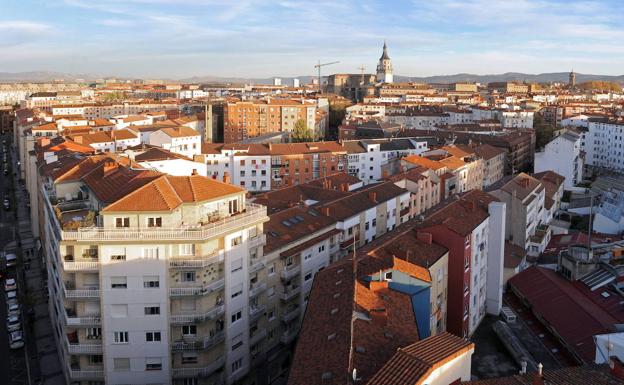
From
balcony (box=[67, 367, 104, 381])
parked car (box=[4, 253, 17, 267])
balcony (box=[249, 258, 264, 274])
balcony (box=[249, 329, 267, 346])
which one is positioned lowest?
parked car (box=[4, 253, 17, 267])

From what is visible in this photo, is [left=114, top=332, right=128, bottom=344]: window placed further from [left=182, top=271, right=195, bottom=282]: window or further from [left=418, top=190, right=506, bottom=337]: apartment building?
[left=418, top=190, right=506, bottom=337]: apartment building

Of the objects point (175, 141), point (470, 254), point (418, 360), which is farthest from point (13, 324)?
point (175, 141)

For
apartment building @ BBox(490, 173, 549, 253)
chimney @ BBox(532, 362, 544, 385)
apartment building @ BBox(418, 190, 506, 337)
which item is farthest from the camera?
apartment building @ BBox(490, 173, 549, 253)

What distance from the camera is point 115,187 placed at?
21328mm

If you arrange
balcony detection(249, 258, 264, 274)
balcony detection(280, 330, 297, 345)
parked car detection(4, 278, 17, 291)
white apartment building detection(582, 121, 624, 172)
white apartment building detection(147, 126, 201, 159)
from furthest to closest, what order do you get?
white apartment building detection(582, 121, 624, 172) < white apartment building detection(147, 126, 201, 159) < parked car detection(4, 278, 17, 291) < balcony detection(280, 330, 297, 345) < balcony detection(249, 258, 264, 274)

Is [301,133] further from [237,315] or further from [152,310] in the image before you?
[152,310]

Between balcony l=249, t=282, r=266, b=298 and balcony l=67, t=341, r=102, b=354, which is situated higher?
balcony l=249, t=282, r=266, b=298

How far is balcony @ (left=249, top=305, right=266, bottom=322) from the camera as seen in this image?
21953 millimetres

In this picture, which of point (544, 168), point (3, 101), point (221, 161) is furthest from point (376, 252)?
point (3, 101)

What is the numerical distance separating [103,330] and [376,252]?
29.5 ft

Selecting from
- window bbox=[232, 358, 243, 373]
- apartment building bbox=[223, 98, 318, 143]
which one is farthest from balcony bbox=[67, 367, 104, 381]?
apartment building bbox=[223, 98, 318, 143]

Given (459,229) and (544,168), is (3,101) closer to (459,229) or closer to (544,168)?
(544,168)

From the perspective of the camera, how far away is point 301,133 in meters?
75.7

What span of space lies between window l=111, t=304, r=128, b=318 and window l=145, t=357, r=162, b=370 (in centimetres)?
165
